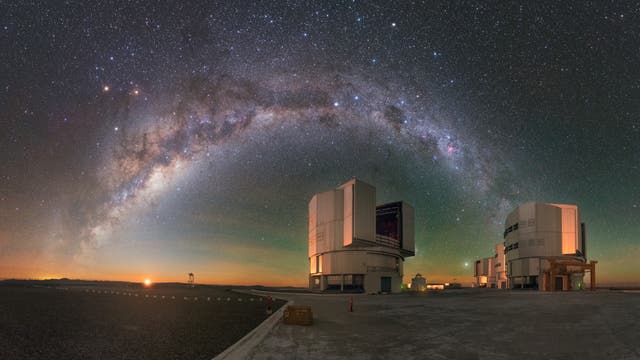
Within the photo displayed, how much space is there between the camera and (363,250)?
59.4m

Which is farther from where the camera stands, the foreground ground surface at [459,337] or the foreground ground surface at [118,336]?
the foreground ground surface at [118,336]

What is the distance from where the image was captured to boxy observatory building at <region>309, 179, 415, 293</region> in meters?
57.3

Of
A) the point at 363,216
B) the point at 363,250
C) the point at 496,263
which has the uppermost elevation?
the point at 363,216

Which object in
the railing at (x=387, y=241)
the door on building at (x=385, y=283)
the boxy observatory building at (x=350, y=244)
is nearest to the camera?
the boxy observatory building at (x=350, y=244)

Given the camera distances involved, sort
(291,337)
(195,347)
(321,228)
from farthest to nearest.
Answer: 1. (321,228)
2. (291,337)
3. (195,347)

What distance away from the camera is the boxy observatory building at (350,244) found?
57.3 meters

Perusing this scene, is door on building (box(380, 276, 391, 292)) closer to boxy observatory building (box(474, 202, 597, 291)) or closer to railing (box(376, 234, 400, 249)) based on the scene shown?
railing (box(376, 234, 400, 249))

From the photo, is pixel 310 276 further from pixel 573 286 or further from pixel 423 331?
pixel 423 331

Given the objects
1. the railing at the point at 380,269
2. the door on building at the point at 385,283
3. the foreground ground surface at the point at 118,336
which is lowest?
the door on building at the point at 385,283

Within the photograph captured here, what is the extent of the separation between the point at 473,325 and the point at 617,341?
17.3 ft

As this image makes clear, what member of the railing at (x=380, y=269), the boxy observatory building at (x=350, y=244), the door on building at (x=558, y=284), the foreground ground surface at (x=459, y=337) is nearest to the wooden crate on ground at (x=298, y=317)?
the foreground ground surface at (x=459, y=337)

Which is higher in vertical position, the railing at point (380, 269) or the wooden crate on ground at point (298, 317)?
the wooden crate on ground at point (298, 317)

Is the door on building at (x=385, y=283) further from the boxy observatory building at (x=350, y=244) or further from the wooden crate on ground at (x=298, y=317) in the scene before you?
the wooden crate on ground at (x=298, y=317)

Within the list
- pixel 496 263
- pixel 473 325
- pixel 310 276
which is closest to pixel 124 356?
pixel 473 325
